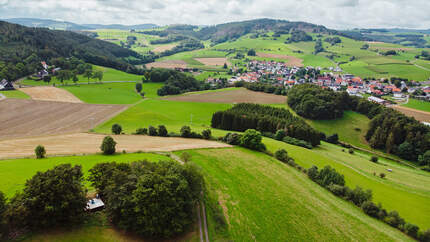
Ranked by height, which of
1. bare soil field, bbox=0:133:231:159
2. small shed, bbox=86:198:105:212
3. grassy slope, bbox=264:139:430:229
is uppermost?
small shed, bbox=86:198:105:212

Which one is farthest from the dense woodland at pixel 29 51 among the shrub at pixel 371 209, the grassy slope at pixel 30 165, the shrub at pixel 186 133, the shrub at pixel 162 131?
the shrub at pixel 371 209

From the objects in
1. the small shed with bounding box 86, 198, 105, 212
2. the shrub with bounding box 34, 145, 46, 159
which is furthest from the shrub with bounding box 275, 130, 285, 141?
the shrub with bounding box 34, 145, 46, 159

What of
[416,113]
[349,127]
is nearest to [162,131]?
[349,127]

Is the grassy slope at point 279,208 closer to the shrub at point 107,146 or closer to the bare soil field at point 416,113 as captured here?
the shrub at point 107,146

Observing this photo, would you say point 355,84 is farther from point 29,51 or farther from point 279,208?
point 29,51

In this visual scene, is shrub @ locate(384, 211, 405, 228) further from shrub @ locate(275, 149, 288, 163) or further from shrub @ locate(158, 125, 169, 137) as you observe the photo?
shrub @ locate(158, 125, 169, 137)
